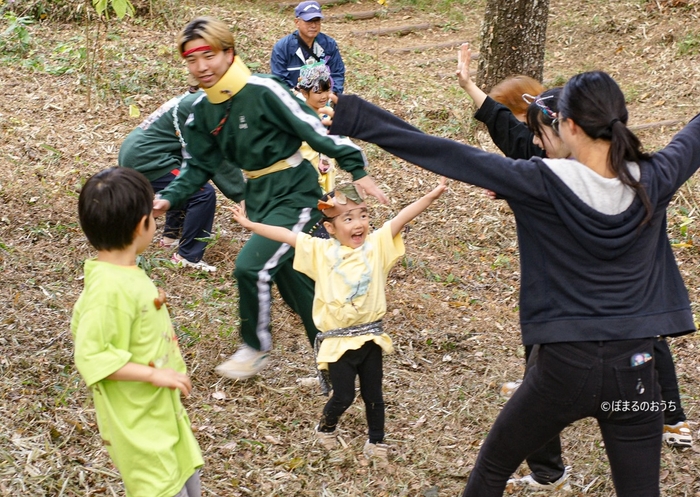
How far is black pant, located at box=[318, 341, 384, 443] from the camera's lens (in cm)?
391

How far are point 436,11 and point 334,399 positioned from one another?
1136 centimetres

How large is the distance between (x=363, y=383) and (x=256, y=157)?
140 centimetres

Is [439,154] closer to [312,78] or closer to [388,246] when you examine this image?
[388,246]

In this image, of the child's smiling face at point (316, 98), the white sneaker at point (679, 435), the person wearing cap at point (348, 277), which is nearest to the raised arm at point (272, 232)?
the person wearing cap at point (348, 277)

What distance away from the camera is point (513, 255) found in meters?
6.89

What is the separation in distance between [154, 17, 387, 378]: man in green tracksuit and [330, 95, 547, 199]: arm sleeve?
1284 millimetres

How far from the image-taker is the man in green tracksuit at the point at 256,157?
428 cm

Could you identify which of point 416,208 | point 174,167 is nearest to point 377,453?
point 416,208

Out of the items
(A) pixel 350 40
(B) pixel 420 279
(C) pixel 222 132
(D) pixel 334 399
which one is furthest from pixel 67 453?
(A) pixel 350 40

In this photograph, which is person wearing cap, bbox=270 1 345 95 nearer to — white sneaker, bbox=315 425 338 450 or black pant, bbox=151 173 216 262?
→ black pant, bbox=151 173 216 262

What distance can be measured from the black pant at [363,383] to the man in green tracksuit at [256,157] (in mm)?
690

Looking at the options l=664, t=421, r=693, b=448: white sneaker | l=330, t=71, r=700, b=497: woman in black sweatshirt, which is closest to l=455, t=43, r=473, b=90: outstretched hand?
l=330, t=71, r=700, b=497: woman in black sweatshirt

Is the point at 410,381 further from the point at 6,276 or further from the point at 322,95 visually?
the point at 6,276

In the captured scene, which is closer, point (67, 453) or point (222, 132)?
point (67, 453)
